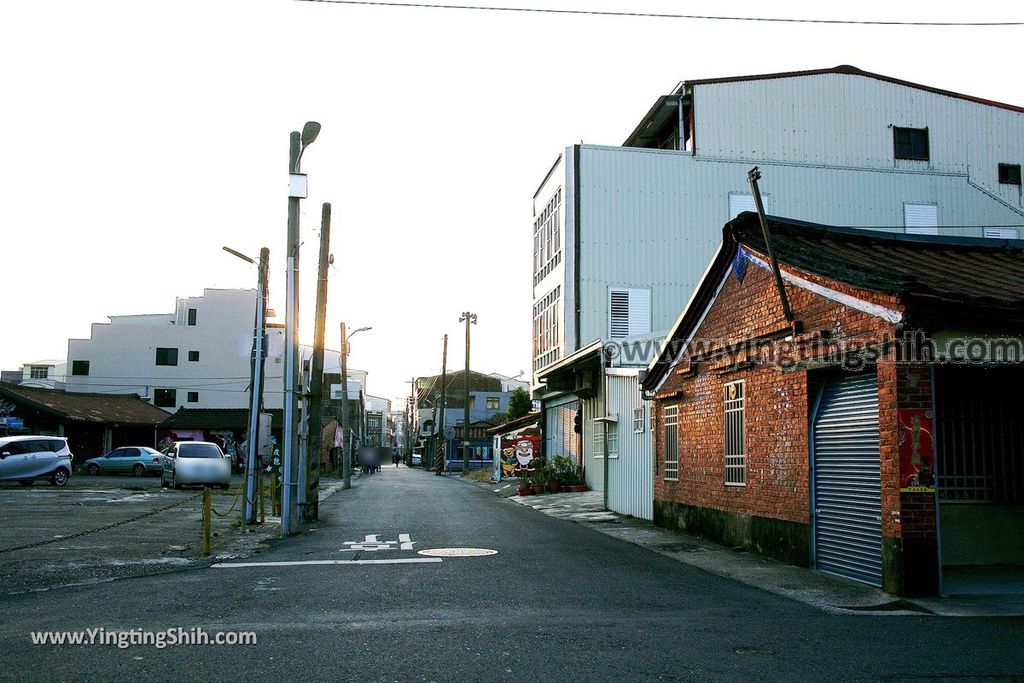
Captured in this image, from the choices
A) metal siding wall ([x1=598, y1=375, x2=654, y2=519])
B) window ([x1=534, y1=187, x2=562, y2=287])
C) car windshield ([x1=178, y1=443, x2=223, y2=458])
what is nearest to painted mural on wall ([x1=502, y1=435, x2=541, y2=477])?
window ([x1=534, y1=187, x2=562, y2=287])

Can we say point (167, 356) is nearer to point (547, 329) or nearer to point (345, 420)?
point (345, 420)

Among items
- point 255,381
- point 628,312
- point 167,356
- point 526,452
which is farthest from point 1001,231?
point 167,356

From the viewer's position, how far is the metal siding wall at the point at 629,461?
1919 centimetres

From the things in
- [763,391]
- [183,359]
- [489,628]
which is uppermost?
[183,359]

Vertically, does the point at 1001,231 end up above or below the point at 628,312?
above

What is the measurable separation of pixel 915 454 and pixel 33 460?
30306 millimetres

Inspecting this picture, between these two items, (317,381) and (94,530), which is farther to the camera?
(317,381)

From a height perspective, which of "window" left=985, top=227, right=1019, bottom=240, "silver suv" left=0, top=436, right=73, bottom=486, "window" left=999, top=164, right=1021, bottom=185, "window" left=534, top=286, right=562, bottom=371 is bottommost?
"silver suv" left=0, top=436, right=73, bottom=486

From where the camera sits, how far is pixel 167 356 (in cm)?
6644

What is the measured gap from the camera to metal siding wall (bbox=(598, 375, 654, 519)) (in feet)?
63.0

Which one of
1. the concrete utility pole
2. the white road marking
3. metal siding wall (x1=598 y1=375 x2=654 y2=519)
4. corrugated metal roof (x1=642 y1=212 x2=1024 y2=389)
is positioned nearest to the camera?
corrugated metal roof (x1=642 y1=212 x2=1024 y2=389)

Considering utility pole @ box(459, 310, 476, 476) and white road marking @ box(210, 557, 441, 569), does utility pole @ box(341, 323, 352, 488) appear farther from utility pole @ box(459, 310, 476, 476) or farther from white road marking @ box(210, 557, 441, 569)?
white road marking @ box(210, 557, 441, 569)

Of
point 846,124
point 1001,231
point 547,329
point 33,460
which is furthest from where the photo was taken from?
point 547,329

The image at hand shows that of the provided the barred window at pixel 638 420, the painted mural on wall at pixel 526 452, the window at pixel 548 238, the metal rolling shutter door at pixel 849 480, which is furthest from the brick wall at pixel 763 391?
the window at pixel 548 238
